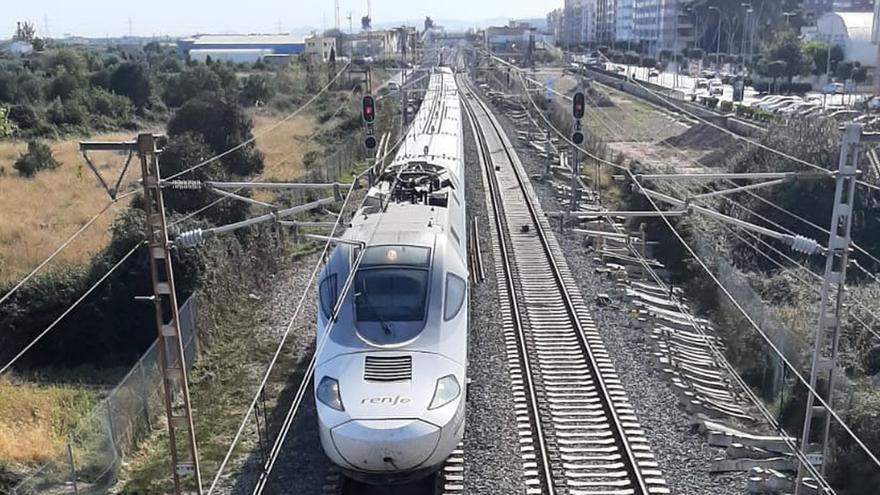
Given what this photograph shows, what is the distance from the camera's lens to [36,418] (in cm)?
1453

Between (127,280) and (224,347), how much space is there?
2.74m

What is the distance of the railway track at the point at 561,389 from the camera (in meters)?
11.8

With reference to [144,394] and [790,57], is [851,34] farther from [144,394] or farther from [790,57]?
[144,394]

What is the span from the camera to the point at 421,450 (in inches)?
386

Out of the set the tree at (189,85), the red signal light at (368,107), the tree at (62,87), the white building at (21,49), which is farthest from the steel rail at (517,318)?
the white building at (21,49)

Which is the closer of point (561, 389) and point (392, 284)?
point (392, 284)

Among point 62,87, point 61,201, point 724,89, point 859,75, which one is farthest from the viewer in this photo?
point 724,89

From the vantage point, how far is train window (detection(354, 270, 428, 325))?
11539 mm

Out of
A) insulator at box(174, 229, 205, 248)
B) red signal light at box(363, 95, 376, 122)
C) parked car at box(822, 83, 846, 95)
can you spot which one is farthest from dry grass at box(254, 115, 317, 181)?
parked car at box(822, 83, 846, 95)

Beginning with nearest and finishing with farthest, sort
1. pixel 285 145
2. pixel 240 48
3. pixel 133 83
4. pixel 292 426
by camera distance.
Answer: pixel 292 426 → pixel 285 145 → pixel 133 83 → pixel 240 48

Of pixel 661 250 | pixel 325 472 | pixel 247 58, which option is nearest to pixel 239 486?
pixel 325 472

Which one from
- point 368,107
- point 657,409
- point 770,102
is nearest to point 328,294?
point 657,409

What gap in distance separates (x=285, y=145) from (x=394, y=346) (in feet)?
120

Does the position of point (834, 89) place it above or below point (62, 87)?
below
